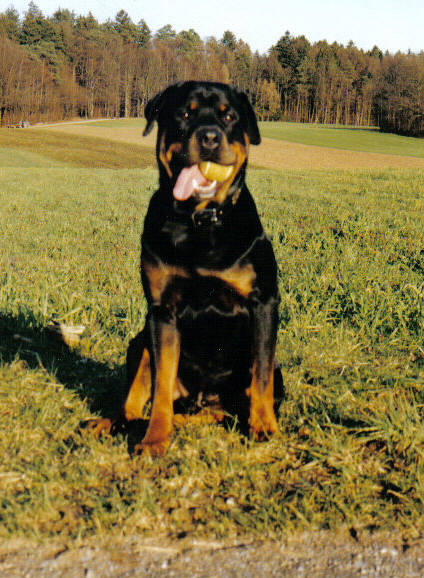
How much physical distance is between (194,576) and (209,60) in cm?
9991

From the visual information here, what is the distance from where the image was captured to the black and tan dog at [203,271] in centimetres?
250

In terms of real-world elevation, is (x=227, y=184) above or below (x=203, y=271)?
above

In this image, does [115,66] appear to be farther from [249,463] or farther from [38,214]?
[249,463]

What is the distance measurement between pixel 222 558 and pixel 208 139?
5.83 feet

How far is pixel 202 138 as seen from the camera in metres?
2.52

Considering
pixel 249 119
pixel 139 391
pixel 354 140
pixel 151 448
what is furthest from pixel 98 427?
pixel 354 140

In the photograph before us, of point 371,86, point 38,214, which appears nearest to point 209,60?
point 371,86

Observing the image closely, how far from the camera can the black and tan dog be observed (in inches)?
98.3

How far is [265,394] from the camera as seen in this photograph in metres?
2.61

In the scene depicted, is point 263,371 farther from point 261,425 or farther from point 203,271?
point 203,271

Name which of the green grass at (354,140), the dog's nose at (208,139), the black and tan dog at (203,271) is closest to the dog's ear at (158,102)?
the black and tan dog at (203,271)

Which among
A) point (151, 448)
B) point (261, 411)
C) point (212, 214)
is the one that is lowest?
point (151, 448)

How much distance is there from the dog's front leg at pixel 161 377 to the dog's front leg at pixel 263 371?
0.38 m

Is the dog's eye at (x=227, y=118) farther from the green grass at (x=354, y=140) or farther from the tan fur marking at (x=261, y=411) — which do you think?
the green grass at (x=354, y=140)
